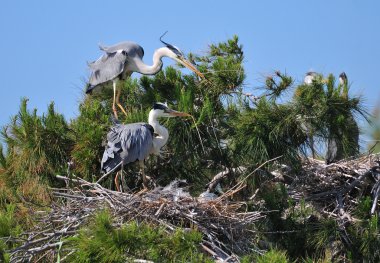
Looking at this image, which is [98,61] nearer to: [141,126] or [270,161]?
[141,126]

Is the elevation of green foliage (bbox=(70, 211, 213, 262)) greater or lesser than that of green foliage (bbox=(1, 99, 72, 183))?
lesser

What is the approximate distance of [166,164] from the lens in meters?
9.94

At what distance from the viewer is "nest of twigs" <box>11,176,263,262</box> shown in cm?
Answer: 805

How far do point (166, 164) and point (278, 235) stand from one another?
1.48m

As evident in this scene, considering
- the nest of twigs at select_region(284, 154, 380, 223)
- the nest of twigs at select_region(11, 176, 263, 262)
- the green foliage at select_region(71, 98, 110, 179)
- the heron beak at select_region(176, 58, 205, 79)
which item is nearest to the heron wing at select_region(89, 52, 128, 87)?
the heron beak at select_region(176, 58, 205, 79)

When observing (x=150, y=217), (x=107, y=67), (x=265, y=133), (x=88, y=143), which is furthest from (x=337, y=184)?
(x=107, y=67)

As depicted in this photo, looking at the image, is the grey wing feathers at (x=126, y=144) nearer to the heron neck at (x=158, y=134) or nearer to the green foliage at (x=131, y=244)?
the heron neck at (x=158, y=134)

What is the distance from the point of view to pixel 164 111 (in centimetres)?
950

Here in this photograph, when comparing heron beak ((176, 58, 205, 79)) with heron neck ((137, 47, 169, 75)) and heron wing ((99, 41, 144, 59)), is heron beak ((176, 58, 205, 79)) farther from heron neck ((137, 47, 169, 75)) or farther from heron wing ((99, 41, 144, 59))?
heron wing ((99, 41, 144, 59))

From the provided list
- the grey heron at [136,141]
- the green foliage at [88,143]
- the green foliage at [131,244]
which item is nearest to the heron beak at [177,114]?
the grey heron at [136,141]

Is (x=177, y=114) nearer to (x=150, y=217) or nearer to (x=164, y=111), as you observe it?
(x=164, y=111)

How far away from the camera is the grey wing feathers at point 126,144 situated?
916 centimetres

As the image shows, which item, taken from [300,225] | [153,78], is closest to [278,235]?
[300,225]

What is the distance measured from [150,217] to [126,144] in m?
1.29
